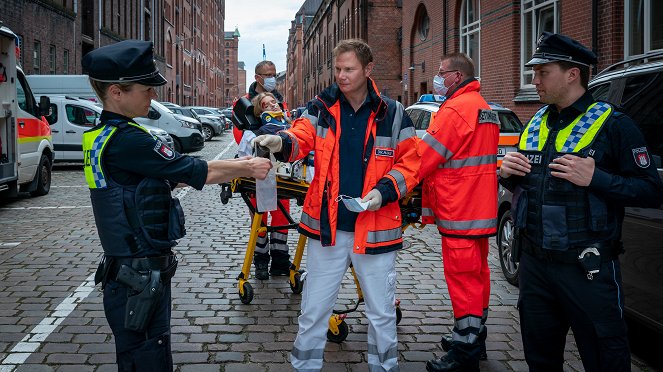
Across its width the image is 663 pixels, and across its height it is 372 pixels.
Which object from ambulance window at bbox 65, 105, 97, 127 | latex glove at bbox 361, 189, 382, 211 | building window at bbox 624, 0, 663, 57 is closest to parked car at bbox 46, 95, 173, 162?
ambulance window at bbox 65, 105, 97, 127

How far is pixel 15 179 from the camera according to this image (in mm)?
12070

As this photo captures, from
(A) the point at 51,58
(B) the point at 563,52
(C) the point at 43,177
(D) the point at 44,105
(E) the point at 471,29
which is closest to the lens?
(B) the point at 563,52

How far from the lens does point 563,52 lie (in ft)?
11.3

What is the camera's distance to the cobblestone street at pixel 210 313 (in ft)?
15.6

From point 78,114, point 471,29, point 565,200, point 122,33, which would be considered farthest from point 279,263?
point 122,33

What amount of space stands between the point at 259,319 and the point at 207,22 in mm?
96844

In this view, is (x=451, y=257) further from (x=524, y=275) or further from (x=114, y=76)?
(x=114, y=76)

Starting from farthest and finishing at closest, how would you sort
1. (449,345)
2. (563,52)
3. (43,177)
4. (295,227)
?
(43,177), (295,227), (449,345), (563,52)

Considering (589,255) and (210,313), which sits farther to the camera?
(210,313)

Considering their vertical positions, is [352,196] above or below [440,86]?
below

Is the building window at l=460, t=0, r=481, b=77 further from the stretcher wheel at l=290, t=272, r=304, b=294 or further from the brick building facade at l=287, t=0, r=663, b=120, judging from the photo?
the stretcher wheel at l=290, t=272, r=304, b=294

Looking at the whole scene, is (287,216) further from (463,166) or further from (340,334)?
(463,166)

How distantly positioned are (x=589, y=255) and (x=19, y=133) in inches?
460

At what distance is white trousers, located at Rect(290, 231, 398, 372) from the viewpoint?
3891mm
